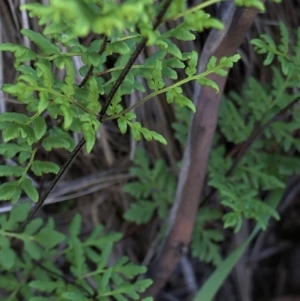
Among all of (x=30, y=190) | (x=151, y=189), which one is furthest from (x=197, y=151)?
(x=30, y=190)

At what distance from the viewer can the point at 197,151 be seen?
1017mm

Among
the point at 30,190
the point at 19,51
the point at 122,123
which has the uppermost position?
the point at 19,51

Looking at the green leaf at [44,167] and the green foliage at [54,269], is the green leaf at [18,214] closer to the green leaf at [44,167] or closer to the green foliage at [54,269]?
the green foliage at [54,269]

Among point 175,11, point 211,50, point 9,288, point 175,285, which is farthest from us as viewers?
point 175,285

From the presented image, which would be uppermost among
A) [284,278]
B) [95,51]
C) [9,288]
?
[95,51]

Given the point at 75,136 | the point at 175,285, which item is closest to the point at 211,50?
the point at 75,136

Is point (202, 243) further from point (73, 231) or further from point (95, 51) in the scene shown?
point (95, 51)

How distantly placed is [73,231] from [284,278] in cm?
77

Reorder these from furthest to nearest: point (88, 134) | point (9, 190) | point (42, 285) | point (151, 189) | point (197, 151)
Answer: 1. point (151, 189)
2. point (197, 151)
3. point (42, 285)
4. point (9, 190)
5. point (88, 134)

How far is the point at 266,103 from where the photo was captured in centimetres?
108

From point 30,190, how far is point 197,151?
379 millimetres

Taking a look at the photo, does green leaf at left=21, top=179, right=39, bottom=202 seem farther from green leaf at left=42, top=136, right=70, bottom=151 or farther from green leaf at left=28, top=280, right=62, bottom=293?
green leaf at left=28, top=280, right=62, bottom=293

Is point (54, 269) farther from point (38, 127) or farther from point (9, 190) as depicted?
point (38, 127)

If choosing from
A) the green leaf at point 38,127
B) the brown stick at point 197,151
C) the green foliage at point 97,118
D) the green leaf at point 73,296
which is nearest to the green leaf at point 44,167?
the green foliage at point 97,118
